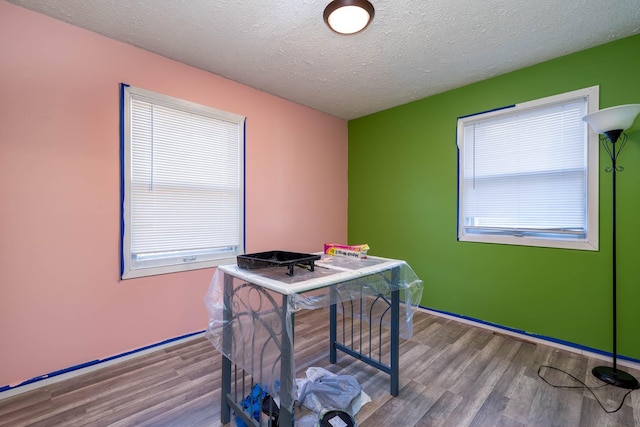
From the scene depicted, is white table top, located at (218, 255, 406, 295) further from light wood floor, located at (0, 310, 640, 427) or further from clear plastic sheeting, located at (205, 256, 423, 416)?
light wood floor, located at (0, 310, 640, 427)

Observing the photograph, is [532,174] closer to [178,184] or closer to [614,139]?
[614,139]

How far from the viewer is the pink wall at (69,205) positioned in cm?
175

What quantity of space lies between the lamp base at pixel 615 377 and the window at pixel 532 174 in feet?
2.96

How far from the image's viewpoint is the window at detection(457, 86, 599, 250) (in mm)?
2268

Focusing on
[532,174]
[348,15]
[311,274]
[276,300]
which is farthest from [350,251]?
Result: [532,174]

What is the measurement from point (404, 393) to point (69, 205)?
2.68 metres

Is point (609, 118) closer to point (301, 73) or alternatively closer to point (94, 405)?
point (301, 73)

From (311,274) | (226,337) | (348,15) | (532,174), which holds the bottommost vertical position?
(226,337)

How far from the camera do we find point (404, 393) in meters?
1.79

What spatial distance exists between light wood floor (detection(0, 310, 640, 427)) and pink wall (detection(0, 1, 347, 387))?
0.91 feet

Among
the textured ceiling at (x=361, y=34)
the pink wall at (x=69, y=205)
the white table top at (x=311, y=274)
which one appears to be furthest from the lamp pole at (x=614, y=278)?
the pink wall at (x=69, y=205)

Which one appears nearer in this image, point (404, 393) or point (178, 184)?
point (404, 393)

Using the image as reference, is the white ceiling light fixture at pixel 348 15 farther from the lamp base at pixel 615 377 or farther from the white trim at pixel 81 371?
the lamp base at pixel 615 377

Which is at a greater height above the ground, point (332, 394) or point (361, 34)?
point (361, 34)
